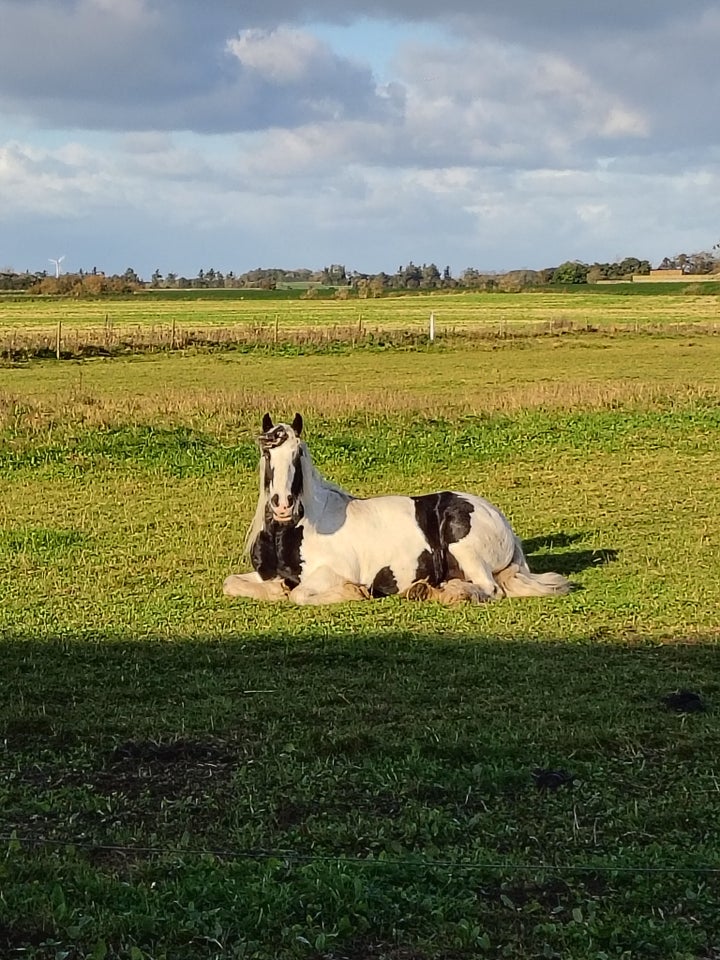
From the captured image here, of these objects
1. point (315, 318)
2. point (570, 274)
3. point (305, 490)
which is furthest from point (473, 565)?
point (570, 274)

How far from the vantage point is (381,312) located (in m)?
90.9

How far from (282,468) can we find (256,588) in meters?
1.13

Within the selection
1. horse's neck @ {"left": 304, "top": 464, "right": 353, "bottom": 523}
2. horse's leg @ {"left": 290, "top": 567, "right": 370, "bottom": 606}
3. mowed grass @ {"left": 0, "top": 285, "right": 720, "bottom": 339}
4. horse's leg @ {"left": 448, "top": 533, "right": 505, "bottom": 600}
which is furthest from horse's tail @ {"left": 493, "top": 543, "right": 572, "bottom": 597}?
mowed grass @ {"left": 0, "top": 285, "right": 720, "bottom": 339}

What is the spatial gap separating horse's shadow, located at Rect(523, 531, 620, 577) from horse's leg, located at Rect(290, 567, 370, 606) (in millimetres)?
2241

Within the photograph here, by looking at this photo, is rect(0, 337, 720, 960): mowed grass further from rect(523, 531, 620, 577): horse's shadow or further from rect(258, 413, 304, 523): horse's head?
rect(258, 413, 304, 523): horse's head

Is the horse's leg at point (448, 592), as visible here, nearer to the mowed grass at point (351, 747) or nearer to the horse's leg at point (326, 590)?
the mowed grass at point (351, 747)

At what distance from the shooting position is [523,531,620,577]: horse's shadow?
11.7 m

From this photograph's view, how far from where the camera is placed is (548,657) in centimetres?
837

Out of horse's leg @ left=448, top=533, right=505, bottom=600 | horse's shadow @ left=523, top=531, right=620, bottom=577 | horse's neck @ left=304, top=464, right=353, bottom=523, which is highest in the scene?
horse's neck @ left=304, top=464, right=353, bottom=523

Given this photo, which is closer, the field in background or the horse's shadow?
the horse's shadow

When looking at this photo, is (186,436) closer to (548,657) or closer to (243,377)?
(548,657)

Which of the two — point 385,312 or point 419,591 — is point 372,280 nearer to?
point 385,312

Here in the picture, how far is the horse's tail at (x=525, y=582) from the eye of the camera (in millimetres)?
10398

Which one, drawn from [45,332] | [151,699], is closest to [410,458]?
[151,699]
